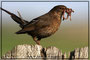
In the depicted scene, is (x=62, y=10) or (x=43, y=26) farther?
(x=62, y=10)

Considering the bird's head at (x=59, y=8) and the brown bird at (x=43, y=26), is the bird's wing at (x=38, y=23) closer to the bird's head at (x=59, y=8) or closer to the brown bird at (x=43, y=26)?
the brown bird at (x=43, y=26)

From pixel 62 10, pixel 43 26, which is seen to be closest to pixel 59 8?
pixel 62 10

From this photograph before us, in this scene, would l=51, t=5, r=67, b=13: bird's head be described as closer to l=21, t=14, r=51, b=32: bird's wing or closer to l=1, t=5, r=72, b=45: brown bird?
l=1, t=5, r=72, b=45: brown bird

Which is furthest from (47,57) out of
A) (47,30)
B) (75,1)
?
(75,1)

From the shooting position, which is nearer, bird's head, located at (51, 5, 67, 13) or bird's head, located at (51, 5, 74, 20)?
bird's head, located at (51, 5, 74, 20)

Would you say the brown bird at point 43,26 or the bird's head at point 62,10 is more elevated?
the bird's head at point 62,10

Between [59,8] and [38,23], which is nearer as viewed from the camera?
[38,23]

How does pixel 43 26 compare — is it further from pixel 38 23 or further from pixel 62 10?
pixel 62 10

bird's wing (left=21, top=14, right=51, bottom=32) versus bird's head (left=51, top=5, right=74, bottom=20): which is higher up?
bird's head (left=51, top=5, right=74, bottom=20)

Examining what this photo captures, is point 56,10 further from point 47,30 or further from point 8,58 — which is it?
point 8,58

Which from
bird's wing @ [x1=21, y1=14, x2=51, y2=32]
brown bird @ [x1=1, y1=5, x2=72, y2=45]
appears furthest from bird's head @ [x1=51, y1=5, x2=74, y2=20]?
bird's wing @ [x1=21, y1=14, x2=51, y2=32]

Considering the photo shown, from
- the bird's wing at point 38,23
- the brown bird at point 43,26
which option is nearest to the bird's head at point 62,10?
the brown bird at point 43,26

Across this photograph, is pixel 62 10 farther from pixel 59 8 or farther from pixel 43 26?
pixel 43 26

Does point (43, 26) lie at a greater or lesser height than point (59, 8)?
lesser
